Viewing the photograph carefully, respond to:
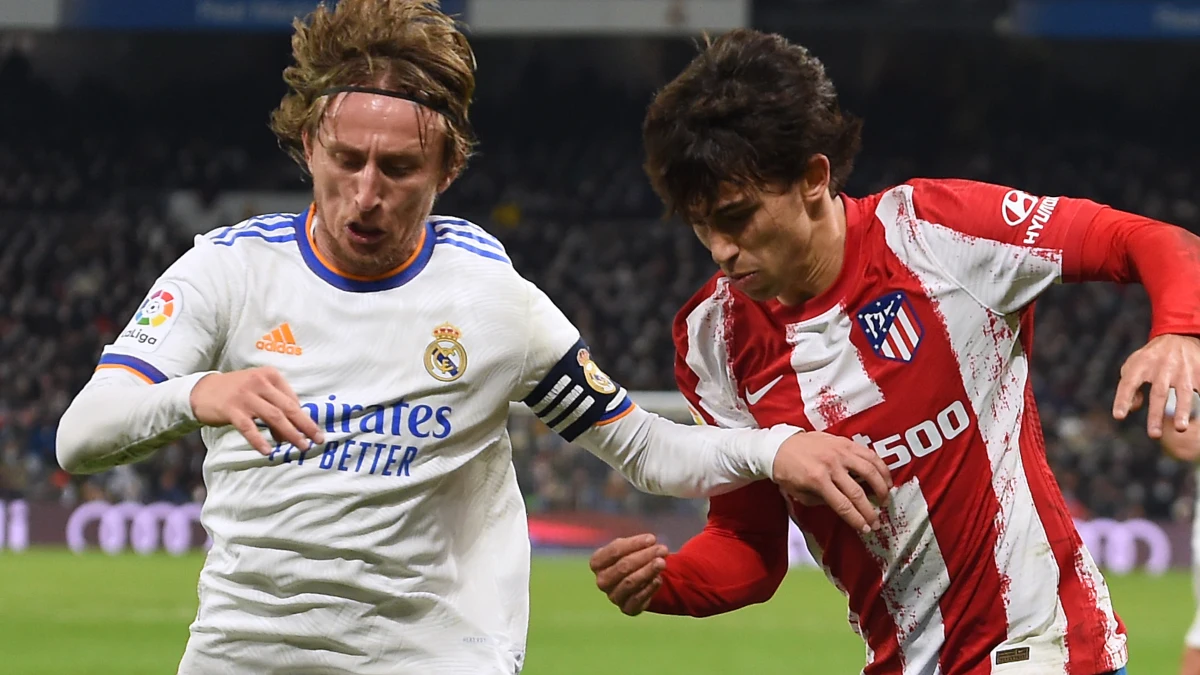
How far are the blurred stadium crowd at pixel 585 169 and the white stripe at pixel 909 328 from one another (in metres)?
16.7

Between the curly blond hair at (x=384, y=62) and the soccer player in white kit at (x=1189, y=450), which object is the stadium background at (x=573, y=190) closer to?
the soccer player in white kit at (x=1189, y=450)

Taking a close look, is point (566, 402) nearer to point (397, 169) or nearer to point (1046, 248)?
point (397, 169)

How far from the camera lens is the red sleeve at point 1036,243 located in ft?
9.00

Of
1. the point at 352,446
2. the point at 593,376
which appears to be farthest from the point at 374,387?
the point at 593,376

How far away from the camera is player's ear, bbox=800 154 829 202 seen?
2955 millimetres

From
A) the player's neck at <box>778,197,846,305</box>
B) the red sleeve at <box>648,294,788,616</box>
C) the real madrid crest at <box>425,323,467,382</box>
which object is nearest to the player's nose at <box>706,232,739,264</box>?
the player's neck at <box>778,197,846,305</box>

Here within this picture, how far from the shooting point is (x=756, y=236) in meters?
2.89

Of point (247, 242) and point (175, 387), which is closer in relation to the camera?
point (175, 387)

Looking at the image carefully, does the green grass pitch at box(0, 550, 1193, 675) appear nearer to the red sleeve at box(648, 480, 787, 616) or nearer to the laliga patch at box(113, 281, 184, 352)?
the red sleeve at box(648, 480, 787, 616)

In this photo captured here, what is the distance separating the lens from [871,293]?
2992mm

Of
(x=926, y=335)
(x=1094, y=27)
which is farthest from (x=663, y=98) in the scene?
(x=1094, y=27)

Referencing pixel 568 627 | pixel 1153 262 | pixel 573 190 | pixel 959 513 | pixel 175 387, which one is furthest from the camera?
pixel 573 190

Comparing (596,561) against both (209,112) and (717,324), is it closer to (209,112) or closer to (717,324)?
(717,324)

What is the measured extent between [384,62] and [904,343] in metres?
1.10
